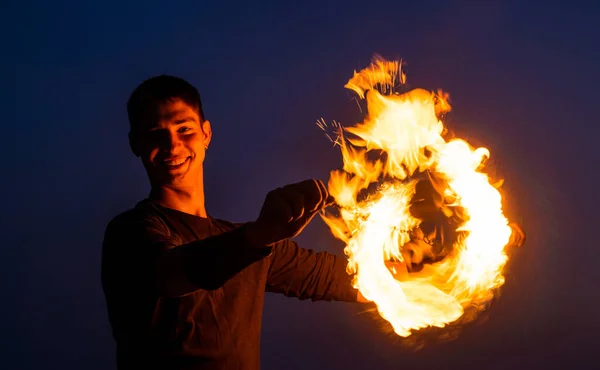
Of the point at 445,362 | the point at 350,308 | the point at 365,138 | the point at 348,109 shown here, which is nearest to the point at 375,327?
the point at 350,308

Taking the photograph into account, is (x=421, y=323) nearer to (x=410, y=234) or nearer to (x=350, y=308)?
(x=410, y=234)

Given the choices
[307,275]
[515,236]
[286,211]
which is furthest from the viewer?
[307,275]

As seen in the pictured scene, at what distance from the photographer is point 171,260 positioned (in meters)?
1.42

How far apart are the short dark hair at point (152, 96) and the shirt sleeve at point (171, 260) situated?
556 millimetres

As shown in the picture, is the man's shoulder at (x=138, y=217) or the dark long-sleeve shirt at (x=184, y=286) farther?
the man's shoulder at (x=138, y=217)

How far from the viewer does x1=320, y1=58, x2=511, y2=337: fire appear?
6.92 feet

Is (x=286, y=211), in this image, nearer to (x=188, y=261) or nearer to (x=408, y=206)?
(x=188, y=261)

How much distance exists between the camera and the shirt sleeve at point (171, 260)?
138cm

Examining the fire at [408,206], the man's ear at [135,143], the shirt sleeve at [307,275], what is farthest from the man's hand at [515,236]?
the man's ear at [135,143]

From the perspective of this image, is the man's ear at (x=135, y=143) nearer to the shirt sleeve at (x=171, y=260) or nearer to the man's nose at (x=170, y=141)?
the man's nose at (x=170, y=141)

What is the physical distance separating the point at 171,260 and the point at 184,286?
78 mm

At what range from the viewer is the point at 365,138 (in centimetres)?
219

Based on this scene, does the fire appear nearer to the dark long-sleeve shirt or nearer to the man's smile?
the dark long-sleeve shirt

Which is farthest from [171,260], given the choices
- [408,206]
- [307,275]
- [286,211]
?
[408,206]
